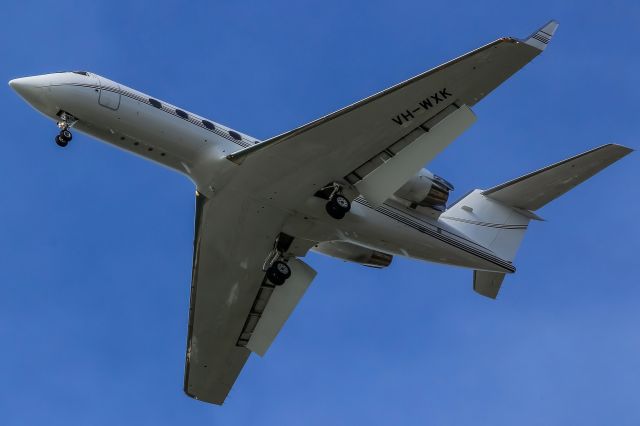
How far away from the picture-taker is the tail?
29812mm

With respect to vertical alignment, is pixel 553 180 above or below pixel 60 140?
above

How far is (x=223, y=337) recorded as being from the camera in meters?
31.0

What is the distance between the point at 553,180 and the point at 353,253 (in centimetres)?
596

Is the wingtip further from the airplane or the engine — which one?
the engine

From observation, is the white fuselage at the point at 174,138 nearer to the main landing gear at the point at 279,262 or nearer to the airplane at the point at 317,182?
the airplane at the point at 317,182

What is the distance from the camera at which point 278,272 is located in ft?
91.7

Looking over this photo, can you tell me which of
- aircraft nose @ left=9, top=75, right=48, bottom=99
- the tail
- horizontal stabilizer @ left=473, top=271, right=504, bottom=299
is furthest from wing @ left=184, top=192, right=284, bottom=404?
horizontal stabilizer @ left=473, top=271, right=504, bottom=299

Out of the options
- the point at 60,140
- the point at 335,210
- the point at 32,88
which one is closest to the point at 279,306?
the point at 335,210

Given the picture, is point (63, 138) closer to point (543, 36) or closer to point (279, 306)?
point (279, 306)

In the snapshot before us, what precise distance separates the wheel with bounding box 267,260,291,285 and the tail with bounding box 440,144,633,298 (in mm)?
5369

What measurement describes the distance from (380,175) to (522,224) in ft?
22.3


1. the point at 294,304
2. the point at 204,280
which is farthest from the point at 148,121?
the point at 294,304

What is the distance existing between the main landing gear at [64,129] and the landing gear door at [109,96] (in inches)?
33.3

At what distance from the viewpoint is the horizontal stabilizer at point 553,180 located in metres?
27.2
